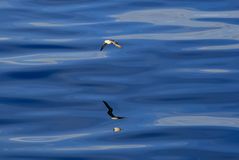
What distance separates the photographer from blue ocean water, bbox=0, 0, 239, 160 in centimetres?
1027

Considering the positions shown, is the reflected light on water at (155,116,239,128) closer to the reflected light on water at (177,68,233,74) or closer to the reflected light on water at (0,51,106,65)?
the reflected light on water at (177,68,233,74)

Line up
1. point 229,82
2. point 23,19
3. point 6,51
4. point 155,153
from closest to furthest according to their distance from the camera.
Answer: point 155,153 < point 229,82 < point 6,51 < point 23,19

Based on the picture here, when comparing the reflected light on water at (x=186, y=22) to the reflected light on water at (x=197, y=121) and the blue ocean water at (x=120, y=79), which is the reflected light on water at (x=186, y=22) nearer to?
the blue ocean water at (x=120, y=79)

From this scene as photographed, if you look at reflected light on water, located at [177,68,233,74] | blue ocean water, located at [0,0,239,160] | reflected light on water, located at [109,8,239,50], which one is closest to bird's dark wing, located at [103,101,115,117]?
blue ocean water, located at [0,0,239,160]

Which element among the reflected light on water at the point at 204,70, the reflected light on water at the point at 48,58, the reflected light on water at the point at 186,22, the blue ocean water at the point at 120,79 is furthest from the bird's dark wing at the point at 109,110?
the reflected light on water at the point at 186,22

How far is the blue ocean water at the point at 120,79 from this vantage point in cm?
1027

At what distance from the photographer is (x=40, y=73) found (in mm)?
12781

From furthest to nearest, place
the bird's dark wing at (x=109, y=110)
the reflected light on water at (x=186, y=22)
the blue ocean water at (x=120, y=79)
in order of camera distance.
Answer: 1. the reflected light on water at (x=186, y=22)
2. the bird's dark wing at (x=109, y=110)
3. the blue ocean water at (x=120, y=79)

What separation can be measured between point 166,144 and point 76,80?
2.54 m

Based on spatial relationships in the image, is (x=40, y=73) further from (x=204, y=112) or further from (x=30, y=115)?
(x=204, y=112)

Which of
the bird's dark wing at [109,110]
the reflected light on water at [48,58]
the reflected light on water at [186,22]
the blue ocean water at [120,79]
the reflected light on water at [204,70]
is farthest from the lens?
the reflected light on water at [186,22]

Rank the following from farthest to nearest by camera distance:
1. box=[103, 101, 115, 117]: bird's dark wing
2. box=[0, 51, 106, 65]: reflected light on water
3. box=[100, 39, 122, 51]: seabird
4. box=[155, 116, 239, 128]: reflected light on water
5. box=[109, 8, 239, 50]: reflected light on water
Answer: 1. box=[109, 8, 239, 50]: reflected light on water
2. box=[0, 51, 106, 65]: reflected light on water
3. box=[100, 39, 122, 51]: seabird
4. box=[103, 101, 115, 117]: bird's dark wing
5. box=[155, 116, 239, 128]: reflected light on water

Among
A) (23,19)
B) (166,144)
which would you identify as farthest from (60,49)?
(166,144)

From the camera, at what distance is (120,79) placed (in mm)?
12484
